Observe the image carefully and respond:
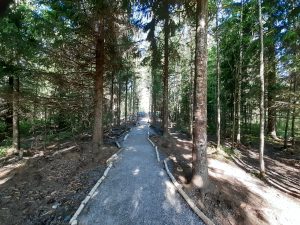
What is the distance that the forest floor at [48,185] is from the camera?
6.66 meters

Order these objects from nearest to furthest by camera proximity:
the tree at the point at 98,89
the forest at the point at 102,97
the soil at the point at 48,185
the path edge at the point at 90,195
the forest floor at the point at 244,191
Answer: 1. the path edge at the point at 90,195
2. the soil at the point at 48,185
3. the forest floor at the point at 244,191
4. the forest at the point at 102,97
5. the tree at the point at 98,89

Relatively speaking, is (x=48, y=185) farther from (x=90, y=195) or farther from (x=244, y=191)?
(x=244, y=191)

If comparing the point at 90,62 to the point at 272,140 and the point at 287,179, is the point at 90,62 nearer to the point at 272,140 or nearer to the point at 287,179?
the point at 287,179

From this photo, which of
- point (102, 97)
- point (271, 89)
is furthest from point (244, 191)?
point (271, 89)

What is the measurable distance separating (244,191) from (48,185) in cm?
726

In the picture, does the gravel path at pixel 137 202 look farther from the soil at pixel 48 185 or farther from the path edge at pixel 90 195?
the soil at pixel 48 185

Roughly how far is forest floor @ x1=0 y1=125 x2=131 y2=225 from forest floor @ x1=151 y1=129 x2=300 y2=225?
3.54m

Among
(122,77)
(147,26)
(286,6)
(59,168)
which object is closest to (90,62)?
(147,26)

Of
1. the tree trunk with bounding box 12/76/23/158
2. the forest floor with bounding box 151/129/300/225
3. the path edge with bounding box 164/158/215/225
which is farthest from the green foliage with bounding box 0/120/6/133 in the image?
the path edge with bounding box 164/158/215/225

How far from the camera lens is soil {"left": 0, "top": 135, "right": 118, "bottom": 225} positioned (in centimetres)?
666

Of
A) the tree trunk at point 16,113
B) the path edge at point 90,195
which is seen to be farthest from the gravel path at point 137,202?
the tree trunk at point 16,113

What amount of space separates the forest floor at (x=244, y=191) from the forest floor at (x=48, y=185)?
354 centimetres

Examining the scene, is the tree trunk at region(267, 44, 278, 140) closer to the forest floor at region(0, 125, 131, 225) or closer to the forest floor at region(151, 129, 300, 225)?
the forest floor at region(151, 129, 300, 225)

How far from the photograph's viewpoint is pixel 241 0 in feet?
55.4
